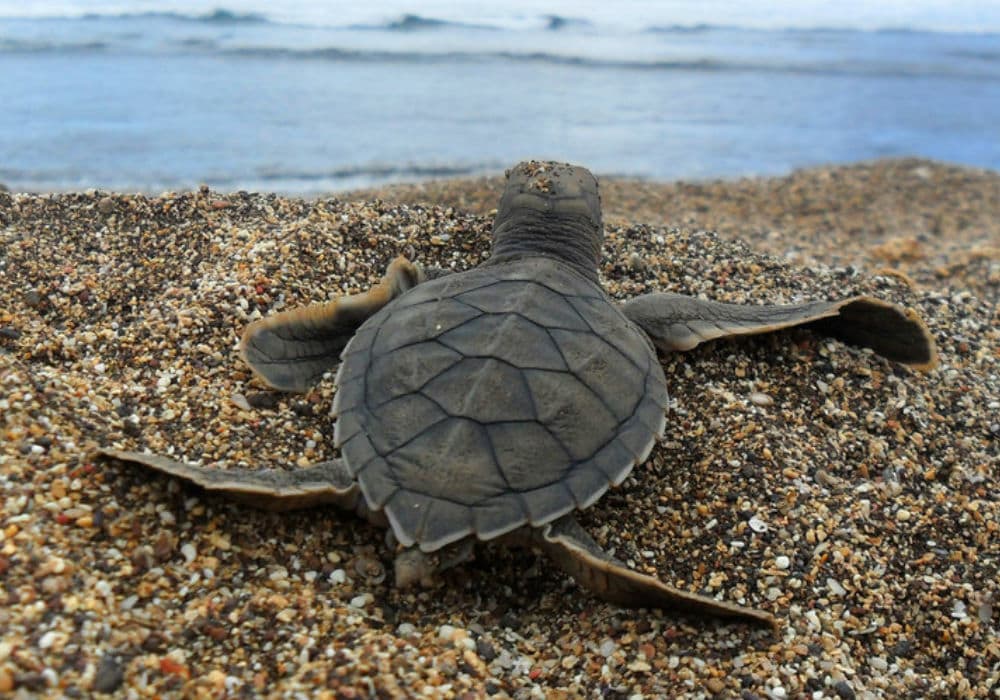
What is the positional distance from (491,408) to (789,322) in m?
1.61

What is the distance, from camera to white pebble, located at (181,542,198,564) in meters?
2.10

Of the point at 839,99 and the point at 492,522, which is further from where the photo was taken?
the point at 839,99

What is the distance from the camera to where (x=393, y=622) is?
6.98 ft

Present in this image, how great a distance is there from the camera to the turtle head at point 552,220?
3215 millimetres

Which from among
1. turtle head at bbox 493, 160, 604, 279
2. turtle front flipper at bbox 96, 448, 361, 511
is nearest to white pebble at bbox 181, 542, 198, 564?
turtle front flipper at bbox 96, 448, 361, 511

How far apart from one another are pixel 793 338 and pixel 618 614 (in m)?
1.70

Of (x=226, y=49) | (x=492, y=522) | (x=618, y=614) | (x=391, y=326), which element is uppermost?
(x=226, y=49)

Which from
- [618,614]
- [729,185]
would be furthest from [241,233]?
[729,185]

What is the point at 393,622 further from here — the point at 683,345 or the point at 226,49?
the point at 226,49

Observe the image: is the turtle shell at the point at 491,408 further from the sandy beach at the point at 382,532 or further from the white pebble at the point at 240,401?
the white pebble at the point at 240,401

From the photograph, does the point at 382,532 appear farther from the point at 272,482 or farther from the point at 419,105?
the point at 419,105

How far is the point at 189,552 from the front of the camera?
212 cm

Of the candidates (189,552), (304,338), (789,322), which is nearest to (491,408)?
(189,552)

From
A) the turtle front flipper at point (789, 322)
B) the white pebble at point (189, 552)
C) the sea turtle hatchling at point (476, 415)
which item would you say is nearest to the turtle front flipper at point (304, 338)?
the sea turtle hatchling at point (476, 415)
